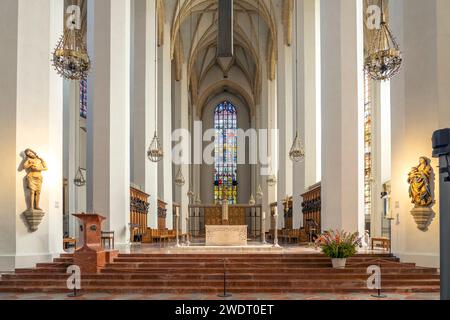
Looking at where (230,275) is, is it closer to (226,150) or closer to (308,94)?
(308,94)

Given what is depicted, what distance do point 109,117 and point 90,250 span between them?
5.33 m

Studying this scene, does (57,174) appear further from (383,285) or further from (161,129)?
(161,129)

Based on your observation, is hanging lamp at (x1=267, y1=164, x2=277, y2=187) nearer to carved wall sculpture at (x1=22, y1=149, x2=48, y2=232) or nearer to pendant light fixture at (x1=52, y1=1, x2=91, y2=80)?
carved wall sculpture at (x1=22, y1=149, x2=48, y2=232)

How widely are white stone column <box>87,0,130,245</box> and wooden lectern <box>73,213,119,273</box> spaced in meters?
3.72

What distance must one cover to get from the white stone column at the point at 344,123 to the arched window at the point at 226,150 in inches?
1085

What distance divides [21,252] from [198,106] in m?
30.9

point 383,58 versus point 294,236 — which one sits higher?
point 383,58

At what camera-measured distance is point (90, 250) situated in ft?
36.2

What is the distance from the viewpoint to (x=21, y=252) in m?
11.5

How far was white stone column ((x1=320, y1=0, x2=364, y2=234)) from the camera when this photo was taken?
14469 millimetres

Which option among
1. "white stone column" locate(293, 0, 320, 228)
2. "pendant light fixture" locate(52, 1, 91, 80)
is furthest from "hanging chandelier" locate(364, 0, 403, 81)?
"white stone column" locate(293, 0, 320, 228)

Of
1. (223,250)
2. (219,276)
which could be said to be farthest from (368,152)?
(219,276)

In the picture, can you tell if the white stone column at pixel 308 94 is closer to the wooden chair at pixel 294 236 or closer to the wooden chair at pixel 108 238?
the wooden chair at pixel 294 236
